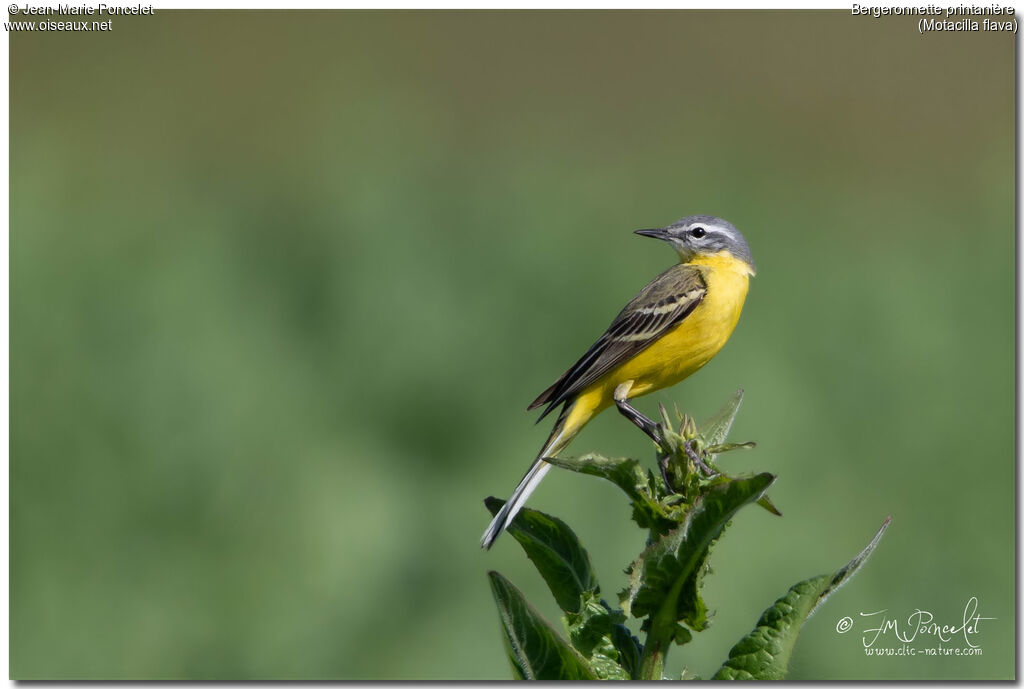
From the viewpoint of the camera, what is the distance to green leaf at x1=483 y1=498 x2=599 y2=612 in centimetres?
228

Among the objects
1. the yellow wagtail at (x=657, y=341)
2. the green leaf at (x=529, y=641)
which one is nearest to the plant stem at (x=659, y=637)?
the green leaf at (x=529, y=641)

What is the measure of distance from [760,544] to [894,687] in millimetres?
2160

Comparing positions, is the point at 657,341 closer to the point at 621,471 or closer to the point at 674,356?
the point at 674,356

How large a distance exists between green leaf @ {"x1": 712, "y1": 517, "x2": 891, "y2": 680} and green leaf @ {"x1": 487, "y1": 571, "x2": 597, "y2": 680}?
294mm

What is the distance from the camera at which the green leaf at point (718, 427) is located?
228 cm

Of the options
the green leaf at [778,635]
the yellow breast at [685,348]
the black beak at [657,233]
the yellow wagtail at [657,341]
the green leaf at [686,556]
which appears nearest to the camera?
the green leaf at [686,556]

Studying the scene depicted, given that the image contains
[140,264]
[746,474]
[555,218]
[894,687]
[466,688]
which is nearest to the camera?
[746,474]

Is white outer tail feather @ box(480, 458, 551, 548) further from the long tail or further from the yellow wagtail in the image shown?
the yellow wagtail

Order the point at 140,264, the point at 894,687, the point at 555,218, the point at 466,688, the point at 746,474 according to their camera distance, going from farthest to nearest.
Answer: the point at 555,218 < the point at 140,264 < the point at 894,687 < the point at 466,688 < the point at 746,474

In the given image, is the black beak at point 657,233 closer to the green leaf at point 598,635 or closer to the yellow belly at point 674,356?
the yellow belly at point 674,356

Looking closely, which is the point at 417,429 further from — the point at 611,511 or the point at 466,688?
the point at 466,688

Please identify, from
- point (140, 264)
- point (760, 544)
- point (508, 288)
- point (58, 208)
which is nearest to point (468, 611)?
point (760, 544)

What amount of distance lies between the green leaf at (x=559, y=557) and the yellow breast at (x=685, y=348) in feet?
4.85

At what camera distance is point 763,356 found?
6.55m
